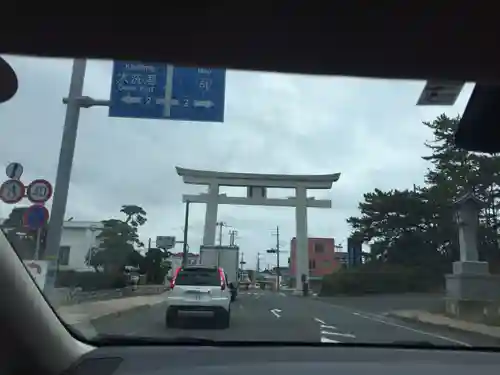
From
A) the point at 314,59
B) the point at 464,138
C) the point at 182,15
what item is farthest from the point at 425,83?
the point at 182,15

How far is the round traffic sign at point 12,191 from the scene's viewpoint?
451cm

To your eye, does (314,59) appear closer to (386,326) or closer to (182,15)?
(182,15)

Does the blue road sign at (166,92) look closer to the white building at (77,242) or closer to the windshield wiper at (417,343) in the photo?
the white building at (77,242)

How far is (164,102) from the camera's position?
5.84 m

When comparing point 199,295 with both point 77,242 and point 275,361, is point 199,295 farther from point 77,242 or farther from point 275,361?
point 275,361

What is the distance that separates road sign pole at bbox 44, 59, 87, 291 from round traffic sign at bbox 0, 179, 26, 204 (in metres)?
0.52

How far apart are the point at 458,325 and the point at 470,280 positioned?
1.74 feet

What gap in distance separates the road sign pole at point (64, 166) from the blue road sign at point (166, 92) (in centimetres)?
27

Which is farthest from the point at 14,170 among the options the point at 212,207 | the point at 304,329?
the point at 212,207

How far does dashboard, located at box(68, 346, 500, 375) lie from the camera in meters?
3.42

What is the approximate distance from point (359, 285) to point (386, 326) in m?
3.45

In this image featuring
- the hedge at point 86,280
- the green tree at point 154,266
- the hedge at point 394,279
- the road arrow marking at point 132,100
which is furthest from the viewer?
the green tree at point 154,266

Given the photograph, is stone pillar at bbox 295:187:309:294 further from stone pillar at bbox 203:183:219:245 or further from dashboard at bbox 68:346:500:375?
dashboard at bbox 68:346:500:375

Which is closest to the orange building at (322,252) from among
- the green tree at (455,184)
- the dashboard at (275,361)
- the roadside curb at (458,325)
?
the roadside curb at (458,325)
